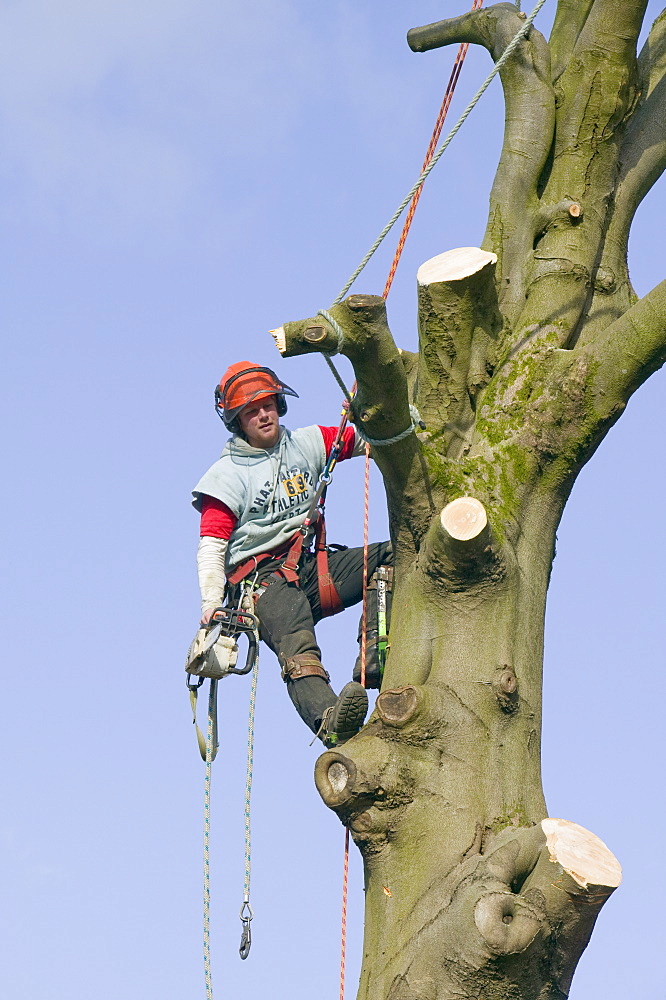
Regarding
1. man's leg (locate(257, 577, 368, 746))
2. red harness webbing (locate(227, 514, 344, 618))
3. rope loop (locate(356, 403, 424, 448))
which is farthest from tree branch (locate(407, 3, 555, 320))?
man's leg (locate(257, 577, 368, 746))

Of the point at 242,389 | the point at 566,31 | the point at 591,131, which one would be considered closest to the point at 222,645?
the point at 242,389

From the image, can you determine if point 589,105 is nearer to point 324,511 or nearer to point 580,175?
point 580,175

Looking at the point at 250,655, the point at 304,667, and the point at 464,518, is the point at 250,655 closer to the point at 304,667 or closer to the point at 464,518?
the point at 304,667

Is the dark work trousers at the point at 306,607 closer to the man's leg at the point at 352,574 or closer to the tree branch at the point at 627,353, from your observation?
the man's leg at the point at 352,574

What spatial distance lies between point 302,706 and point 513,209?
2.08 m

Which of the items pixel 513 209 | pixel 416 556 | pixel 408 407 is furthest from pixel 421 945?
pixel 513 209

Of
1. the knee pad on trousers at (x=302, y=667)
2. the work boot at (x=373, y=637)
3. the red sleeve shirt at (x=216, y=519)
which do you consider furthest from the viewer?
the red sleeve shirt at (x=216, y=519)

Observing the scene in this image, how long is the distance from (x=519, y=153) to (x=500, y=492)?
1525 millimetres

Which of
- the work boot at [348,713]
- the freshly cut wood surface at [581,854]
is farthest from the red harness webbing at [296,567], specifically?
the freshly cut wood surface at [581,854]

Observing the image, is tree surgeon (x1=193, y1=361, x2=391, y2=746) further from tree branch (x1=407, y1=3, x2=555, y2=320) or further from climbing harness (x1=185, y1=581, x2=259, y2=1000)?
tree branch (x1=407, y1=3, x2=555, y2=320)

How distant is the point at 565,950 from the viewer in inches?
142

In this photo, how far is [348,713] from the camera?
4438mm

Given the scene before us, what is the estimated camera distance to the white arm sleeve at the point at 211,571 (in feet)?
17.7

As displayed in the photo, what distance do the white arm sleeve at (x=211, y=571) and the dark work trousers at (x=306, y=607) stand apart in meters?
0.17
